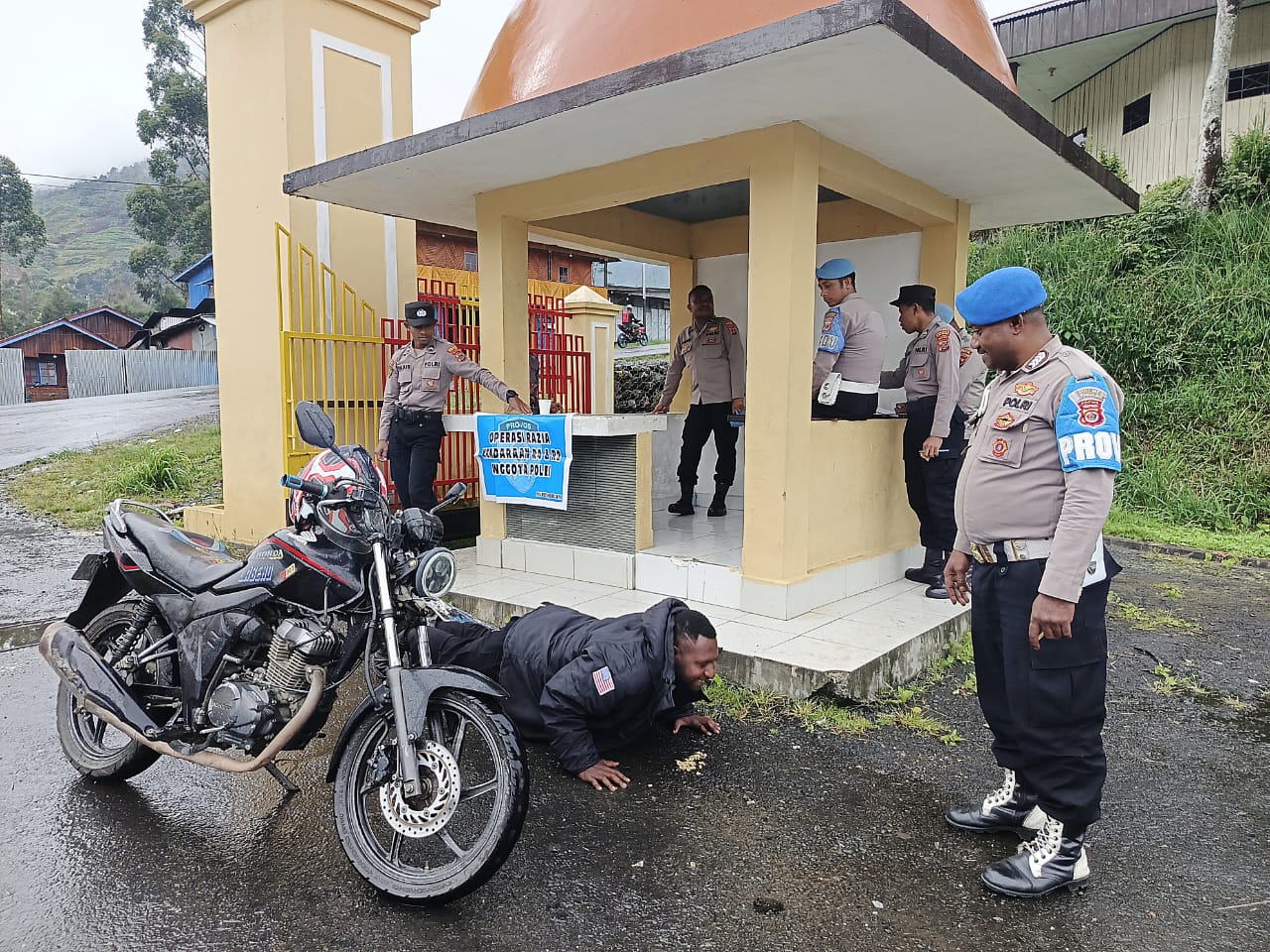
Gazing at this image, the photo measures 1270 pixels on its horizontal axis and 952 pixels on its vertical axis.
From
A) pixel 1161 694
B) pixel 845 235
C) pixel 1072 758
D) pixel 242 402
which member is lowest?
pixel 1161 694

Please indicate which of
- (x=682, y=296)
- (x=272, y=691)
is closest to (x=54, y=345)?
(x=682, y=296)

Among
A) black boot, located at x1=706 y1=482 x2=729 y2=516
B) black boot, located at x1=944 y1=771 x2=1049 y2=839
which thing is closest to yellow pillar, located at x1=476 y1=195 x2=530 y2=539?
black boot, located at x1=706 y1=482 x2=729 y2=516

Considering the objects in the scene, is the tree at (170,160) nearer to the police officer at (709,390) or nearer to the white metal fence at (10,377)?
the white metal fence at (10,377)

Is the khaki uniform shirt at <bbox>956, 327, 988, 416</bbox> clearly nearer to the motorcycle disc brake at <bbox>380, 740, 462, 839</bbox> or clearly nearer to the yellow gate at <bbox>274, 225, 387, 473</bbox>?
the motorcycle disc brake at <bbox>380, 740, 462, 839</bbox>

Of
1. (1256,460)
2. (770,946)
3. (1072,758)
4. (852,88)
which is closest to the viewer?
(770,946)

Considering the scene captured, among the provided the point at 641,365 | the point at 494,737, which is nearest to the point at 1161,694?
the point at 494,737

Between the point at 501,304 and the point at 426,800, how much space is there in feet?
14.6

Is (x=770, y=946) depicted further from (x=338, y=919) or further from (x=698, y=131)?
(x=698, y=131)

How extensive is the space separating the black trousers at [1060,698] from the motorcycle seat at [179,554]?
8.56 feet

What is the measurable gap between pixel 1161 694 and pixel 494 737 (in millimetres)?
3813

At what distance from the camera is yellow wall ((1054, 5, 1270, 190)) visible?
14.2 metres

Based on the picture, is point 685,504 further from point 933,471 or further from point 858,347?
point 933,471

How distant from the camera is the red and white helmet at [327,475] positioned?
284 centimetres

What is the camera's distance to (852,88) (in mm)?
4250
